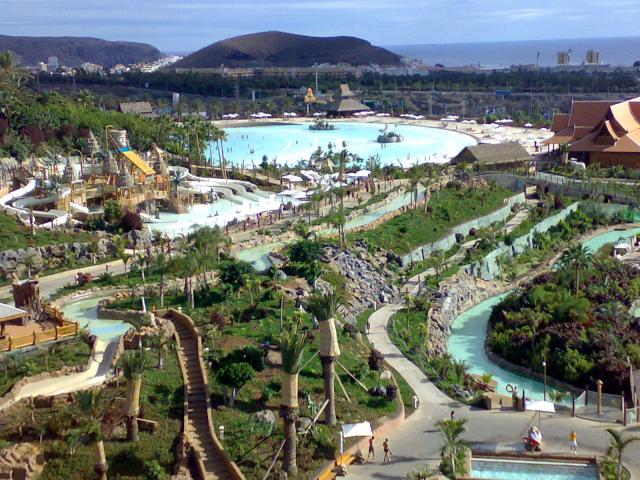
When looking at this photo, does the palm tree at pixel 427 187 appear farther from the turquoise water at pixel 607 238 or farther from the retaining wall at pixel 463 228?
the turquoise water at pixel 607 238

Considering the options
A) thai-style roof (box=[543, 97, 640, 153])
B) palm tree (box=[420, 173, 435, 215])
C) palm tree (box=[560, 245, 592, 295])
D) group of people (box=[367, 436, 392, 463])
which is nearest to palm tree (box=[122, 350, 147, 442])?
group of people (box=[367, 436, 392, 463])

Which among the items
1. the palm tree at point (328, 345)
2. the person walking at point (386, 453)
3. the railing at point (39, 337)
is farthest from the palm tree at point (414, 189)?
the person walking at point (386, 453)

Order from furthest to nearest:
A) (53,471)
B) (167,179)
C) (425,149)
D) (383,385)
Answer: (425,149) → (167,179) → (383,385) → (53,471)

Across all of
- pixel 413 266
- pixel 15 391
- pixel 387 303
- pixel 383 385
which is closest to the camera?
pixel 15 391

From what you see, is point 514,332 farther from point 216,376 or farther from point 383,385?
point 216,376

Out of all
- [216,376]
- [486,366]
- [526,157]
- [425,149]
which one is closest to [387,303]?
[486,366]

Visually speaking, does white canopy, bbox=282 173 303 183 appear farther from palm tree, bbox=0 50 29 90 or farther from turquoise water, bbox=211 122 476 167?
palm tree, bbox=0 50 29 90

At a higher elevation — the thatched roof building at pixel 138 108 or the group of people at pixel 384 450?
the thatched roof building at pixel 138 108
